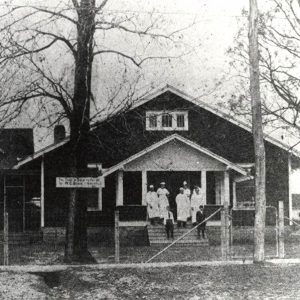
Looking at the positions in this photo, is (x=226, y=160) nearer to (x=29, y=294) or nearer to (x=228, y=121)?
(x=228, y=121)

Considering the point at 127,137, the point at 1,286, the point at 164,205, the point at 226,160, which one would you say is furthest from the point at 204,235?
the point at 1,286

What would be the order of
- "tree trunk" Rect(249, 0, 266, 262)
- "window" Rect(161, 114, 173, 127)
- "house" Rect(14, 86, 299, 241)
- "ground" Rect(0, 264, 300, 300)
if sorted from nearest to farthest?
1. "ground" Rect(0, 264, 300, 300)
2. "tree trunk" Rect(249, 0, 266, 262)
3. "house" Rect(14, 86, 299, 241)
4. "window" Rect(161, 114, 173, 127)

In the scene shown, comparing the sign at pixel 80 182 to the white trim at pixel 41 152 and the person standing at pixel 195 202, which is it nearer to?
the person standing at pixel 195 202

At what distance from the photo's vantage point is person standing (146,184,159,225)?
23.5 metres

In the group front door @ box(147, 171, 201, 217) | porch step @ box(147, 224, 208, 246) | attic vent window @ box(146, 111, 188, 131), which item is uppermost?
attic vent window @ box(146, 111, 188, 131)

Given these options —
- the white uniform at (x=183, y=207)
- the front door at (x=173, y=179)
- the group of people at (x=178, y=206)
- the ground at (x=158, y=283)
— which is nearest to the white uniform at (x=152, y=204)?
the group of people at (x=178, y=206)

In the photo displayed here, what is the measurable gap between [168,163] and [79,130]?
30.1 feet

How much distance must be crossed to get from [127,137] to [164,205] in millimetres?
4227

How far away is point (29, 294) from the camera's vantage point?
11164 mm

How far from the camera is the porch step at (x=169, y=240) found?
22.0m

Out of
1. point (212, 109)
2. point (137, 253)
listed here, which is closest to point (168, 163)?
point (212, 109)

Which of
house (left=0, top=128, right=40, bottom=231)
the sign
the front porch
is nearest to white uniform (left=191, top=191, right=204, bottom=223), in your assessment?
the front porch

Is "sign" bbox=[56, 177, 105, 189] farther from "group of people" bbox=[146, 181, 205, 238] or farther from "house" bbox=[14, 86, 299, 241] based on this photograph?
"house" bbox=[14, 86, 299, 241]

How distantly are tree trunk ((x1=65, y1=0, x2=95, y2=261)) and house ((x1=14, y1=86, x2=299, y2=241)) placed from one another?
7.85 m
